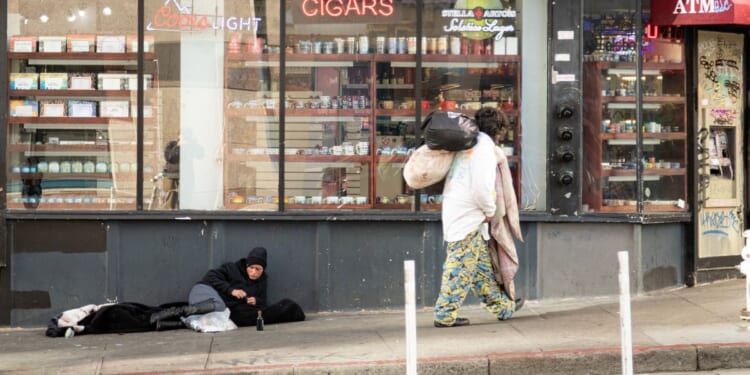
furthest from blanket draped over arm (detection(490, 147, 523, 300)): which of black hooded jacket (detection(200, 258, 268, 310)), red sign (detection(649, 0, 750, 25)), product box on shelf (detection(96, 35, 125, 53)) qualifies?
product box on shelf (detection(96, 35, 125, 53))

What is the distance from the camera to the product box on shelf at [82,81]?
10664 mm

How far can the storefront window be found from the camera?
10570 mm

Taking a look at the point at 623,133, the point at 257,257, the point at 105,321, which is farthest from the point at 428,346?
the point at 623,133

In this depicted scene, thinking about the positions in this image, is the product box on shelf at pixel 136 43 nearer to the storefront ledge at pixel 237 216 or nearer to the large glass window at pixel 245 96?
the large glass window at pixel 245 96

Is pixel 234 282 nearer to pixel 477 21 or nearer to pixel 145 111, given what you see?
pixel 145 111

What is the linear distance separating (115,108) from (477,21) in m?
3.59

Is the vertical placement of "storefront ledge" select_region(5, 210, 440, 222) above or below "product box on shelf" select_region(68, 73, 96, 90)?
below

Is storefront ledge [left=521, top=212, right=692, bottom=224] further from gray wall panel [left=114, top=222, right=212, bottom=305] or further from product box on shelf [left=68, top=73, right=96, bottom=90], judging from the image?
product box on shelf [left=68, top=73, right=96, bottom=90]

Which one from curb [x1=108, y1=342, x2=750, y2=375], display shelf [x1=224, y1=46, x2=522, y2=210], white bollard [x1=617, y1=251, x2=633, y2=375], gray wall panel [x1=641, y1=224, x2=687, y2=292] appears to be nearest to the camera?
white bollard [x1=617, y1=251, x2=633, y2=375]

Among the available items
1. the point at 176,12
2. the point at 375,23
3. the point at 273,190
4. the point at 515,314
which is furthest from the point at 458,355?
the point at 176,12

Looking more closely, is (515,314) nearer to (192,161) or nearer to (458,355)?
(458,355)

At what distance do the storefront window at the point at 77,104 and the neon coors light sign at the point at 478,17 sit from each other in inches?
117

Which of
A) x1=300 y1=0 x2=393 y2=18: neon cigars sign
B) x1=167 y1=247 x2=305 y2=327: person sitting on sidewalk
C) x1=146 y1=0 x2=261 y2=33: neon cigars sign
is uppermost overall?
x1=300 y1=0 x2=393 y2=18: neon cigars sign

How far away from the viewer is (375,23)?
1087cm
